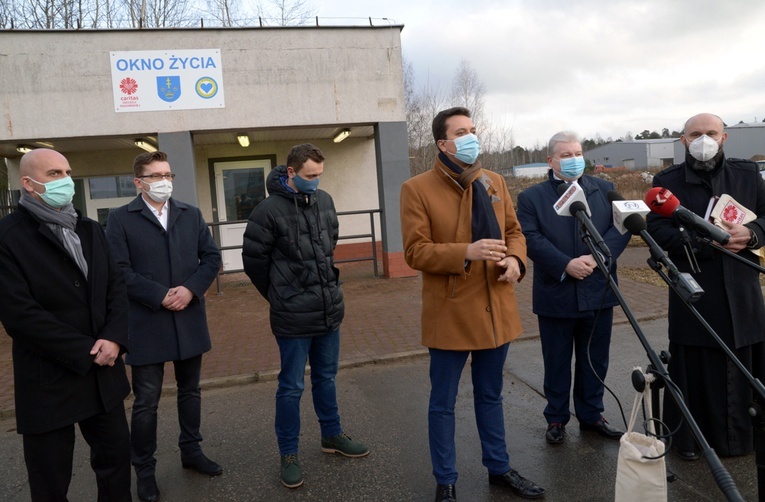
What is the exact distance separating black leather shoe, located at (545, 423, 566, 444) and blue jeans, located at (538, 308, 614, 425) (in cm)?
4

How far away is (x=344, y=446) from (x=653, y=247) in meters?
2.61

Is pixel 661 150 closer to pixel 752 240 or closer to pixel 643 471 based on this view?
pixel 752 240

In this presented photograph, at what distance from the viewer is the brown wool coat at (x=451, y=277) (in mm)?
3268

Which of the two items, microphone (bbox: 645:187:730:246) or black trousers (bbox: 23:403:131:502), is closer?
microphone (bbox: 645:187:730:246)

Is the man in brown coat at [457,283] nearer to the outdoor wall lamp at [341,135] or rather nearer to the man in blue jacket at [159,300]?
the man in blue jacket at [159,300]

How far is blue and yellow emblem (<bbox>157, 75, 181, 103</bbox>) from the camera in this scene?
9.65 meters

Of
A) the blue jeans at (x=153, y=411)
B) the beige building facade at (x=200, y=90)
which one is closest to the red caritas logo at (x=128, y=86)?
the beige building facade at (x=200, y=90)

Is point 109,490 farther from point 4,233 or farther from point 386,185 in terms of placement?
point 386,185

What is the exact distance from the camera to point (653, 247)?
7.79 ft

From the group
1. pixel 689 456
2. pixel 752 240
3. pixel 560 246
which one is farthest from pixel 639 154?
pixel 689 456

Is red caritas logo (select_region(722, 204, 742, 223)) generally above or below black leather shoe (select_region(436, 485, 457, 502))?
above

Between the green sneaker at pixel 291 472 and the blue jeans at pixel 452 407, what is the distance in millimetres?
924

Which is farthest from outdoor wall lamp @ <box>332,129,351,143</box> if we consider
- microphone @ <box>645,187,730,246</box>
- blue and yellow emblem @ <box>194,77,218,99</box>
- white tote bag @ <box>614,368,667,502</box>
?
→ white tote bag @ <box>614,368,667,502</box>

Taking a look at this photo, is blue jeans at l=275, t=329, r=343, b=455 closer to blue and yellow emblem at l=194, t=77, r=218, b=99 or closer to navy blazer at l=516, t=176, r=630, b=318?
navy blazer at l=516, t=176, r=630, b=318
